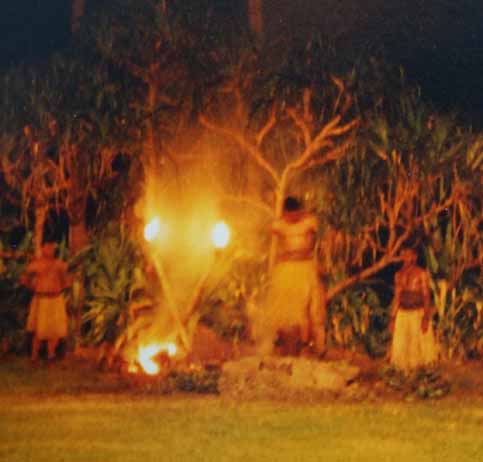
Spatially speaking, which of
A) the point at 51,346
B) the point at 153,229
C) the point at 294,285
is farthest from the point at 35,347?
the point at 294,285

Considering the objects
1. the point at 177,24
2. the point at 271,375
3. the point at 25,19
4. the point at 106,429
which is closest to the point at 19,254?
the point at 177,24

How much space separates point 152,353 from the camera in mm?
14859

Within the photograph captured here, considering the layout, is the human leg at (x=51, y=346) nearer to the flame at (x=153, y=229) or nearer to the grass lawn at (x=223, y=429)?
the flame at (x=153, y=229)

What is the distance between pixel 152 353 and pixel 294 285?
2020 millimetres

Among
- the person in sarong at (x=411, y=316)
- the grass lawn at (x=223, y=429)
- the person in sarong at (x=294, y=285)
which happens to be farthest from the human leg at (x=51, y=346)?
the person in sarong at (x=411, y=316)

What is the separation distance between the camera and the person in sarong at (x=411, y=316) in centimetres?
1471

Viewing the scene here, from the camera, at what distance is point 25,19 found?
3225 centimetres

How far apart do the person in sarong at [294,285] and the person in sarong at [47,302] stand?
3048mm

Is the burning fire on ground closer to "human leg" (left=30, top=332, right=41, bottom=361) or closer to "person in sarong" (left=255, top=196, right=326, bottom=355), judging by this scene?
"person in sarong" (left=255, top=196, right=326, bottom=355)

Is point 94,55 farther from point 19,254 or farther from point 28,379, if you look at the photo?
point 28,379

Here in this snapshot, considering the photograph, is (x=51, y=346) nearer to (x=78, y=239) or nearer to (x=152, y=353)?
(x=152, y=353)

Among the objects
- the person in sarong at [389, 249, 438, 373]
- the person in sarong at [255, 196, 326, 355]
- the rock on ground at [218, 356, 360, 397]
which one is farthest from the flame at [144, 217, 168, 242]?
the person in sarong at [389, 249, 438, 373]

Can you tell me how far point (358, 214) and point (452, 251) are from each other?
5.02 feet

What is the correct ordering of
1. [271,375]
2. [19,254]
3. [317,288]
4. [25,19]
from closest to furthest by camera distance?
[271,375] → [317,288] → [19,254] → [25,19]
